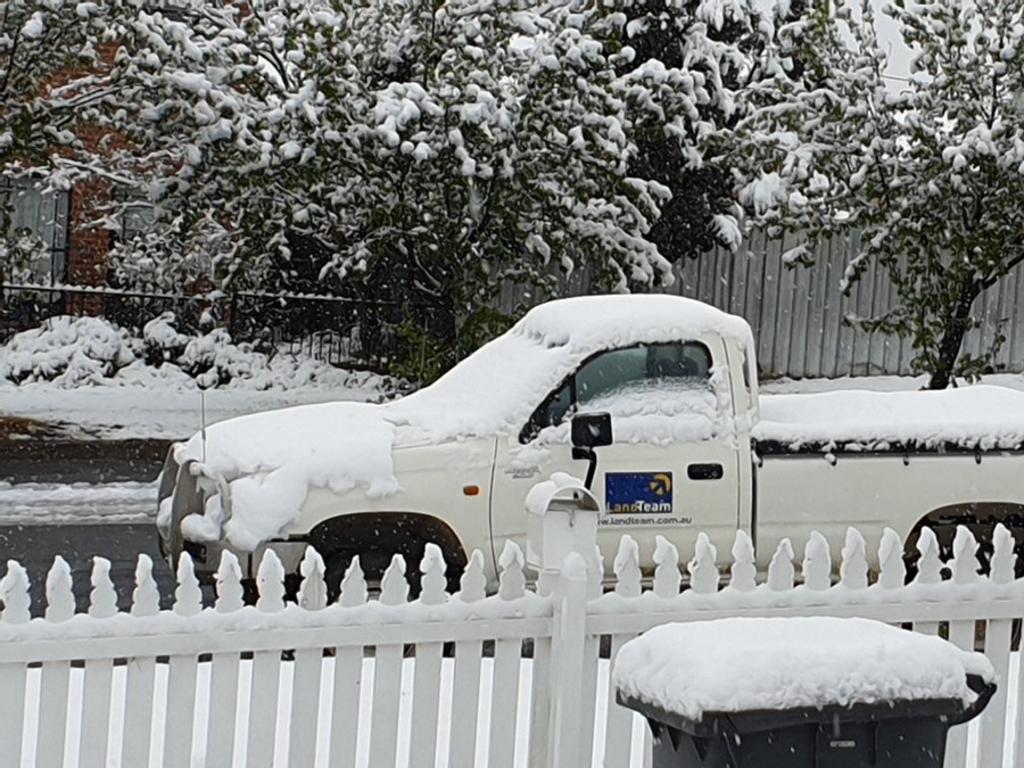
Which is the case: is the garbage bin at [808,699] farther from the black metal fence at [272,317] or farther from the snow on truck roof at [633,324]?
the black metal fence at [272,317]

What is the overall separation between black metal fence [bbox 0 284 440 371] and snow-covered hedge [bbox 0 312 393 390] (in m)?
0.29

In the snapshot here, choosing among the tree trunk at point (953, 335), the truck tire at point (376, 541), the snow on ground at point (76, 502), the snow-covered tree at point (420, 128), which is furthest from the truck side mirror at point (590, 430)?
the tree trunk at point (953, 335)

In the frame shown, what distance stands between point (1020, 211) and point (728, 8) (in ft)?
20.5

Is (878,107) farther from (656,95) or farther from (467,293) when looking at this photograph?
(467,293)

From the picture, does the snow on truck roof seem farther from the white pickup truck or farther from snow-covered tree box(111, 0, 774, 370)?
snow-covered tree box(111, 0, 774, 370)

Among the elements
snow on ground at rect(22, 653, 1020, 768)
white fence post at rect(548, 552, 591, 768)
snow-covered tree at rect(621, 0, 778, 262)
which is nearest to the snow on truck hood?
snow on ground at rect(22, 653, 1020, 768)

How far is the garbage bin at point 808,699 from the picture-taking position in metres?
3.58

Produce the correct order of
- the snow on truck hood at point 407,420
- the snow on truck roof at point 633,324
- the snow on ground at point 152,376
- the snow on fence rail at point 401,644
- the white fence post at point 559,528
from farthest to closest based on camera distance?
the snow on ground at point 152,376
the snow on truck roof at point 633,324
the snow on truck hood at point 407,420
the white fence post at point 559,528
the snow on fence rail at point 401,644

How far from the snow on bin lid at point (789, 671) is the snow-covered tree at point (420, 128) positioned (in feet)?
39.1

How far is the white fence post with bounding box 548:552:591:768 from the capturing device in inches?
189

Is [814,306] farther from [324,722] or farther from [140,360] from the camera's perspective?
[324,722]

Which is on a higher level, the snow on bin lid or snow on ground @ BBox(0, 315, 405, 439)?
snow on ground @ BBox(0, 315, 405, 439)

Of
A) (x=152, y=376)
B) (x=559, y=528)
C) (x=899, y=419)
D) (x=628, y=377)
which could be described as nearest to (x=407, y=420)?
(x=628, y=377)

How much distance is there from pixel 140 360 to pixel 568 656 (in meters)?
15.6
